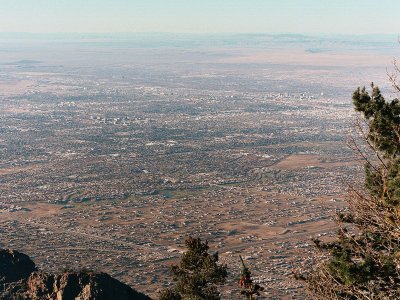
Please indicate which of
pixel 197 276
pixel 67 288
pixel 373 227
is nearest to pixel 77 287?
pixel 67 288

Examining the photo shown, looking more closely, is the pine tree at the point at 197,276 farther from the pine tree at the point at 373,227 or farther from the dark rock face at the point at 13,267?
the dark rock face at the point at 13,267

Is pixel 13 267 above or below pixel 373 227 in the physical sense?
below

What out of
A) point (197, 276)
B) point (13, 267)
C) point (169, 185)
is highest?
point (197, 276)

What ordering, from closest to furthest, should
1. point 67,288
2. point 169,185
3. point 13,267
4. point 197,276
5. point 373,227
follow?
1. point 373,227
2. point 197,276
3. point 67,288
4. point 13,267
5. point 169,185

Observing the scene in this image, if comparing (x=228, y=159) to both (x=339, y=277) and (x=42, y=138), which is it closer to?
(x=42, y=138)

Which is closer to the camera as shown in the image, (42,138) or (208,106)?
(42,138)

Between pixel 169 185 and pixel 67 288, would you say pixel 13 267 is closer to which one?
pixel 67 288

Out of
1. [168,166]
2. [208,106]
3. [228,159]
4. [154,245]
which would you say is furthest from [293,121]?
[154,245]
